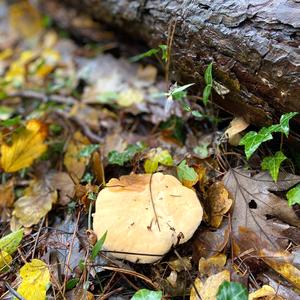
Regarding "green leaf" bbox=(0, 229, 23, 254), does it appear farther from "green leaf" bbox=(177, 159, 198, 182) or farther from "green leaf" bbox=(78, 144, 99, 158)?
"green leaf" bbox=(177, 159, 198, 182)

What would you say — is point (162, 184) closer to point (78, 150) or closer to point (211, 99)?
point (211, 99)

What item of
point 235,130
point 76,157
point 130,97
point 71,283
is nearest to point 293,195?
point 235,130

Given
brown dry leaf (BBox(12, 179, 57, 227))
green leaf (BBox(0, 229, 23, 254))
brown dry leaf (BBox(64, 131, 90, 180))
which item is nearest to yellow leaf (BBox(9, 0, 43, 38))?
brown dry leaf (BBox(64, 131, 90, 180))

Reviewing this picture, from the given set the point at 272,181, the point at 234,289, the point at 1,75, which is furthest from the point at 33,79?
the point at 234,289

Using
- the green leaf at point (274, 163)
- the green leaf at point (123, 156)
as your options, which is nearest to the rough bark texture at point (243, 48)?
the green leaf at point (274, 163)

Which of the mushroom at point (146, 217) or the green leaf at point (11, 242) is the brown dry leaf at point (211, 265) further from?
the green leaf at point (11, 242)

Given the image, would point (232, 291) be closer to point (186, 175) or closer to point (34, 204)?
point (186, 175)
